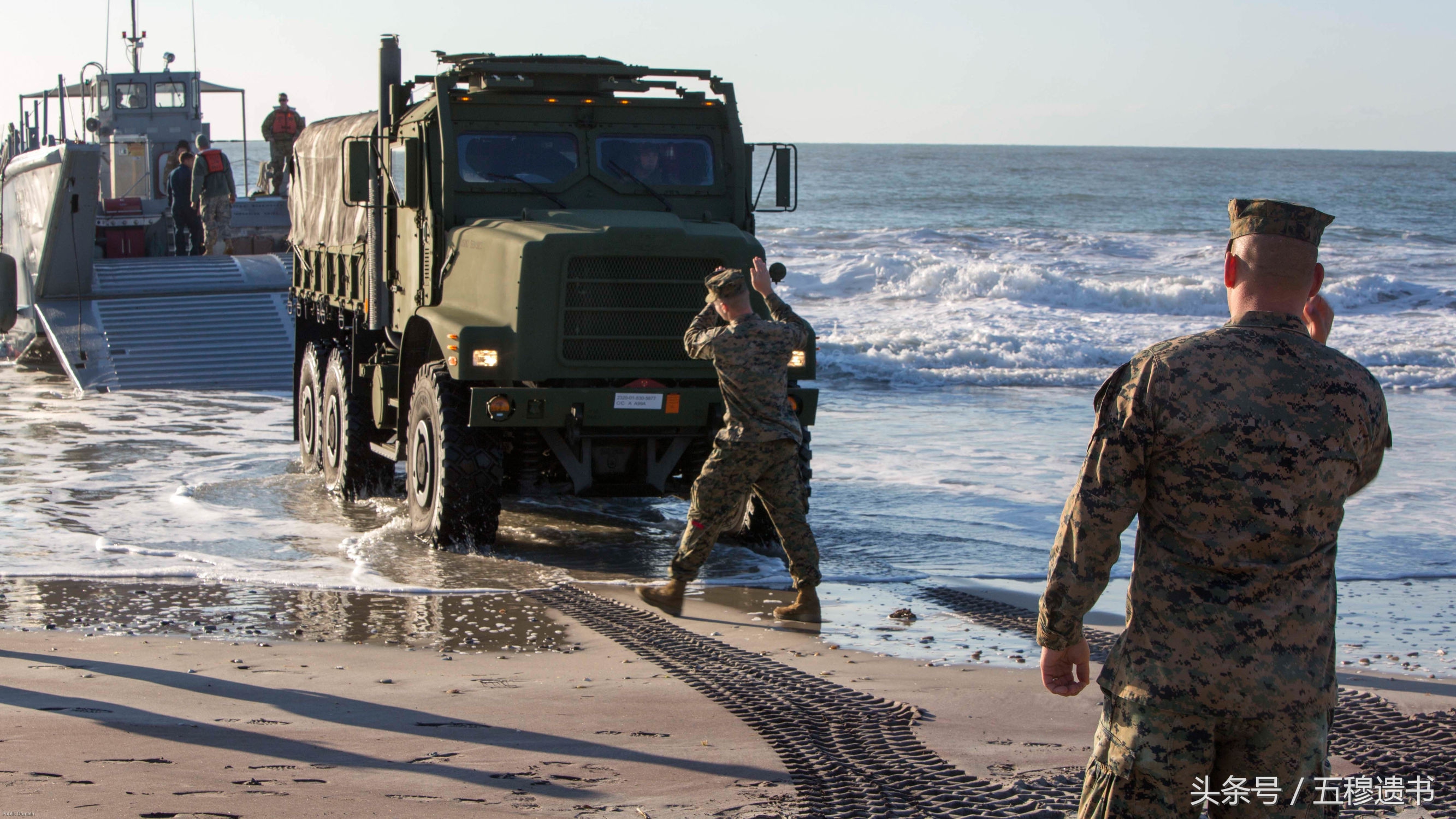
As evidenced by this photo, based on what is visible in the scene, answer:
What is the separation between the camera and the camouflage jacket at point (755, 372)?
22.0ft

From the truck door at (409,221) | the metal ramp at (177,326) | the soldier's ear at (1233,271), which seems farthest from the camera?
the metal ramp at (177,326)

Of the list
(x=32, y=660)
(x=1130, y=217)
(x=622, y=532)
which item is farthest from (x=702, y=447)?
→ (x=1130, y=217)

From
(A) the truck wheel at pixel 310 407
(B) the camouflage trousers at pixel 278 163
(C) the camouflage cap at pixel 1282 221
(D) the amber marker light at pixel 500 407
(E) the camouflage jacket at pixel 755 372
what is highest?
(B) the camouflage trousers at pixel 278 163

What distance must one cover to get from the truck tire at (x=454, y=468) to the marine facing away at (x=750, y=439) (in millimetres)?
1471

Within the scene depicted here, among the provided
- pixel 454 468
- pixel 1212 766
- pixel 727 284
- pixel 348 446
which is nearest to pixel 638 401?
pixel 454 468

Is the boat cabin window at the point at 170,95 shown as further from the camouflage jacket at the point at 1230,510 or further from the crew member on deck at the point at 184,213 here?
the camouflage jacket at the point at 1230,510

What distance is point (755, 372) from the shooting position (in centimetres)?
671

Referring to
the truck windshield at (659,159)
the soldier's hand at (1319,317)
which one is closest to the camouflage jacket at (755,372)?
the truck windshield at (659,159)

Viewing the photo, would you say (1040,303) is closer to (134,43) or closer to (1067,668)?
(134,43)

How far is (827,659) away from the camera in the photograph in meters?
6.12

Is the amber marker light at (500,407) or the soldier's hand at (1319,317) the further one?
the amber marker light at (500,407)

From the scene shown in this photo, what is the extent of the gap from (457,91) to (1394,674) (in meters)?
5.86

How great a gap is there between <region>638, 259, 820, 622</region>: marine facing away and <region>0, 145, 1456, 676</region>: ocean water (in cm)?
48

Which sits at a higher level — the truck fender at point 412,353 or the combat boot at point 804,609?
the truck fender at point 412,353
